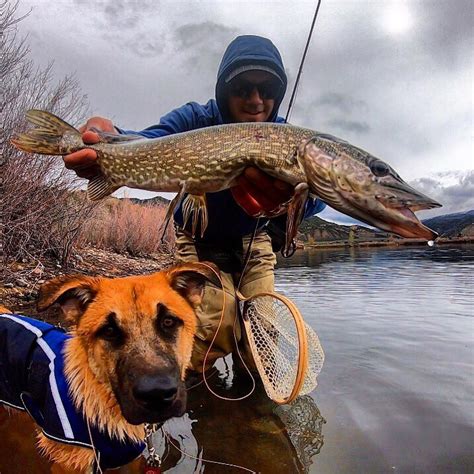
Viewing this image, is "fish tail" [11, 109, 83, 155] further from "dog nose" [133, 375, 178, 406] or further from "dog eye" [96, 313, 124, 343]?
"dog nose" [133, 375, 178, 406]

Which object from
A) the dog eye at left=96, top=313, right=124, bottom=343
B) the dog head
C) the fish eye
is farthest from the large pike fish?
the dog eye at left=96, top=313, right=124, bottom=343

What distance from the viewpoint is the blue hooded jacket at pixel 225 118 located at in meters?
4.36

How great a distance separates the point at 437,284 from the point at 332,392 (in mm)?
8361

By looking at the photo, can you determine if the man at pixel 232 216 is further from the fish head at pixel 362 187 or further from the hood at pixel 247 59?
the fish head at pixel 362 187

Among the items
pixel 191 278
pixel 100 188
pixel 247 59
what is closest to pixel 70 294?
pixel 191 278

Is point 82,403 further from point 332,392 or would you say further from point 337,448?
point 332,392

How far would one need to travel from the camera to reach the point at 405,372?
167 inches

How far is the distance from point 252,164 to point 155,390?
1853 mm

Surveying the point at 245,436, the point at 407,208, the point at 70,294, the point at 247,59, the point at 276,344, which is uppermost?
the point at 247,59

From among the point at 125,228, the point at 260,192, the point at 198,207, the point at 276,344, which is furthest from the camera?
the point at 125,228

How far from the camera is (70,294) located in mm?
2418

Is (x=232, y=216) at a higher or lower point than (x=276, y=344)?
higher

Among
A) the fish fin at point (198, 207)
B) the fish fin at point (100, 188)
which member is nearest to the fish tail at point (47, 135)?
the fish fin at point (100, 188)

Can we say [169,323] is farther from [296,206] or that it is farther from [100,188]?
[100,188]
